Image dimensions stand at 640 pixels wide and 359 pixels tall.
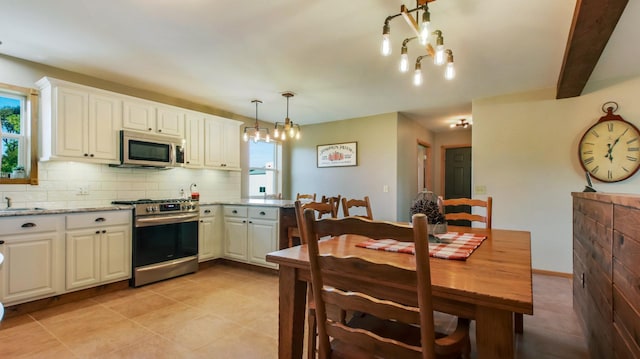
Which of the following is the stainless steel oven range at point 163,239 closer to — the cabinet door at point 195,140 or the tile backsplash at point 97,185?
the tile backsplash at point 97,185

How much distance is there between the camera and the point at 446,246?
160 centimetres

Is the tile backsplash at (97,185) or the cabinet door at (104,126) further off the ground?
the cabinet door at (104,126)

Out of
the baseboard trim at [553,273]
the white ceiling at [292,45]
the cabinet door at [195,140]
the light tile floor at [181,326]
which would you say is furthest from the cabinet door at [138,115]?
the baseboard trim at [553,273]

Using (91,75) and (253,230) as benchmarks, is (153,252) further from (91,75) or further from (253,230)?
(91,75)

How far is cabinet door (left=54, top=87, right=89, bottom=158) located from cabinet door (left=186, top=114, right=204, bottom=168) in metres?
1.17

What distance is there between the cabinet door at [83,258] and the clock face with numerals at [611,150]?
5.33m

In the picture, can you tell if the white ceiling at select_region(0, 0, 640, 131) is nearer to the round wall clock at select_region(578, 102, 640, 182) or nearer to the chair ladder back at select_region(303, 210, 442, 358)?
the round wall clock at select_region(578, 102, 640, 182)

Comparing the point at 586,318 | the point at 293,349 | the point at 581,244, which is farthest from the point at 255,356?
the point at 581,244

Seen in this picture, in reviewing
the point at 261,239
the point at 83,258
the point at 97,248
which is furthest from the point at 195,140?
the point at 83,258

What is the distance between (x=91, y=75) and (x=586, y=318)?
16.7 ft

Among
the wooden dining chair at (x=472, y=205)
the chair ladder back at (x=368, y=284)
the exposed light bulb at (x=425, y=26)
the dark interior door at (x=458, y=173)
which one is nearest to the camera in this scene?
the chair ladder back at (x=368, y=284)

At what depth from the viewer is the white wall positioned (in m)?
3.56

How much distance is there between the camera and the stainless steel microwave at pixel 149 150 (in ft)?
11.5

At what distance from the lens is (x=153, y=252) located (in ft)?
11.5
